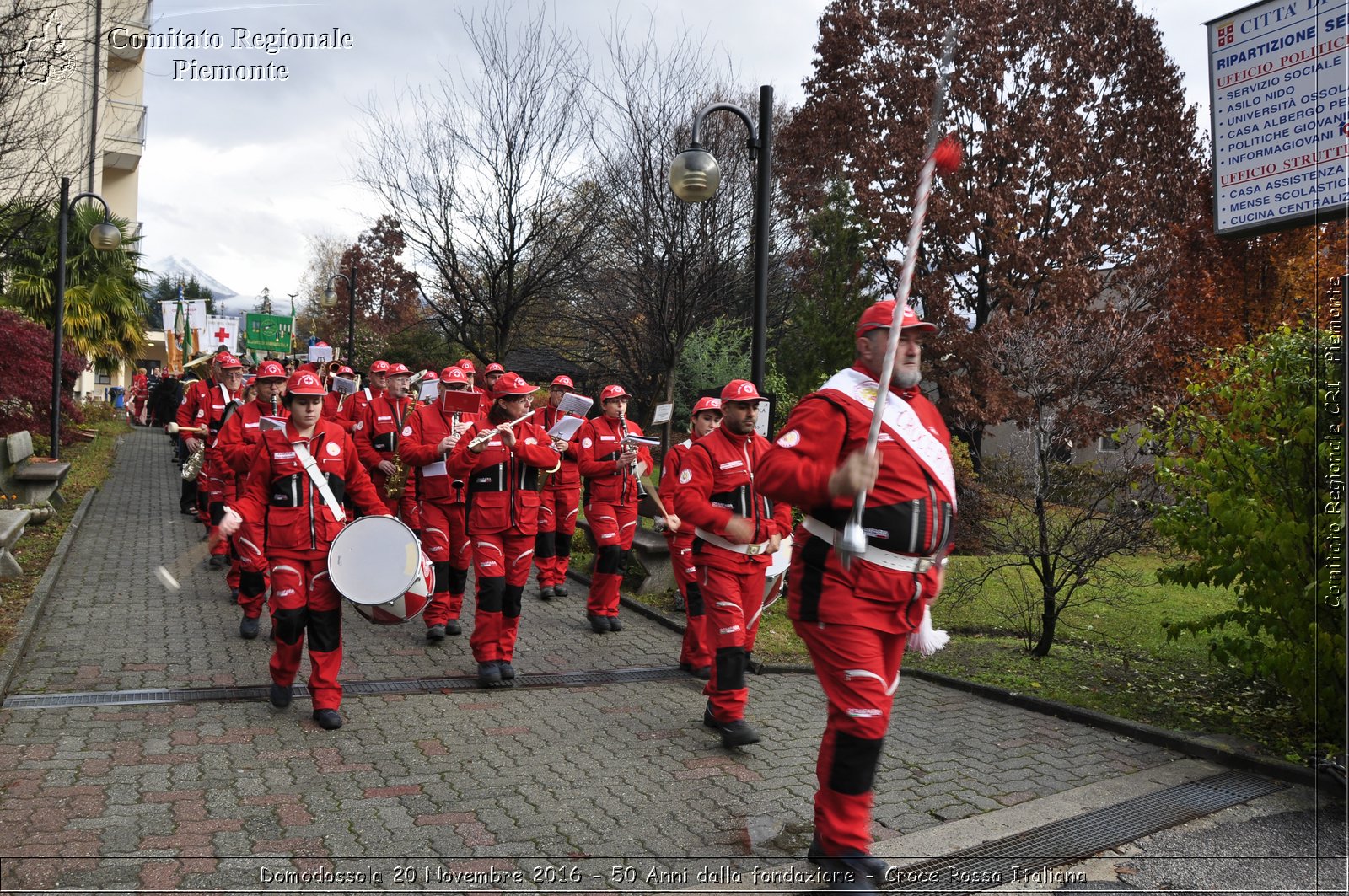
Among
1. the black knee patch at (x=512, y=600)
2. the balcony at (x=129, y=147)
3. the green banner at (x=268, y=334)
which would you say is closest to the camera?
the black knee patch at (x=512, y=600)

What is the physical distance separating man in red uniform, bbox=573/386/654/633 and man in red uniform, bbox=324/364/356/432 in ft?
7.76

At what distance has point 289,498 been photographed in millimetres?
6285

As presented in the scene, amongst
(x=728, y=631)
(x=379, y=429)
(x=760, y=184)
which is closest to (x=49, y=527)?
(x=379, y=429)

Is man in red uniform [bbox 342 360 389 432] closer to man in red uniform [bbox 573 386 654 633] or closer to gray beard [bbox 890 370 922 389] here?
man in red uniform [bbox 573 386 654 633]

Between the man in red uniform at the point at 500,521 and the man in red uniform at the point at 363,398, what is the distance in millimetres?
3475

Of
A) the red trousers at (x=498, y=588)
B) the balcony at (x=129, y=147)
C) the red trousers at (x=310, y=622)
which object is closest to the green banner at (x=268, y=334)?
the balcony at (x=129, y=147)

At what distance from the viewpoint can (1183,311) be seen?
768 inches

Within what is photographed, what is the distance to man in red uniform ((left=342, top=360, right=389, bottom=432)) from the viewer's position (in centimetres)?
1046

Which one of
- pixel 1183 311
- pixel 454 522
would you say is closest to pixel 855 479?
pixel 454 522

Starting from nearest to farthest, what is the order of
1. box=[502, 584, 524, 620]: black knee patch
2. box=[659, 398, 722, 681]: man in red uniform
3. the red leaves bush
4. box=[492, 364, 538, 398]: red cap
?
box=[502, 584, 524, 620]: black knee patch < box=[492, 364, 538, 398]: red cap < box=[659, 398, 722, 681]: man in red uniform < the red leaves bush

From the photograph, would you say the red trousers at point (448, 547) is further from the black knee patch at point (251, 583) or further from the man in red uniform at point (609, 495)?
the black knee patch at point (251, 583)

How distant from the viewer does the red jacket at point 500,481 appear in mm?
7180

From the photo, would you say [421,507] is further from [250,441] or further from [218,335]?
[218,335]

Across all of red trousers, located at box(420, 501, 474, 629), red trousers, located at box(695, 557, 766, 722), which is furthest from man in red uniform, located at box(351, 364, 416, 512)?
red trousers, located at box(695, 557, 766, 722)
